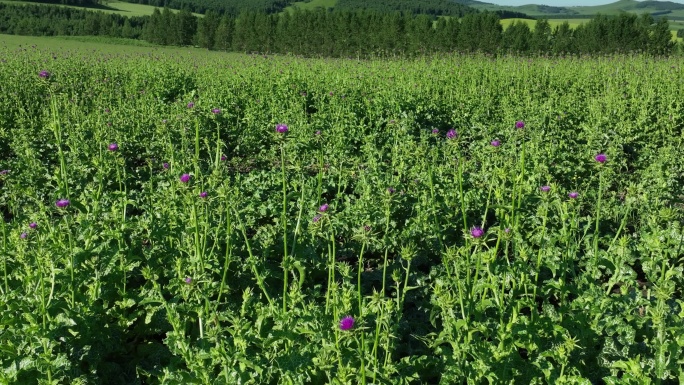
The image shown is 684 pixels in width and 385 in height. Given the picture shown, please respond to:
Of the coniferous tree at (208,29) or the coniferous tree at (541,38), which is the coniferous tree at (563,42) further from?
the coniferous tree at (208,29)

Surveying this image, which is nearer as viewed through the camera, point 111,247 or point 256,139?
point 111,247

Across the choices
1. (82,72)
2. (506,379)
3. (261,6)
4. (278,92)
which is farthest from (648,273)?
(261,6)

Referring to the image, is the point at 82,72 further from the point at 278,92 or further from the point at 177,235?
the point at 177,235

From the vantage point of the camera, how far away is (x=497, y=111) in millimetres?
9469

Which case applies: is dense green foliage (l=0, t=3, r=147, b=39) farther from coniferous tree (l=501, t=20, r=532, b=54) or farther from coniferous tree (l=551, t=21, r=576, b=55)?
coniferous tree (l=551, t=21, r=576, b=55)

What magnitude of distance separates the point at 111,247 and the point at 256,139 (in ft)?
14.9

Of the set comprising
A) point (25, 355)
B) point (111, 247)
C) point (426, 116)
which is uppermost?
point (426, 116)

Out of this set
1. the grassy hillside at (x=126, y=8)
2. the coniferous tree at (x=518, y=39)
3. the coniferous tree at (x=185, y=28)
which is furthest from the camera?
the grassy hillside at (x=126, y=8)

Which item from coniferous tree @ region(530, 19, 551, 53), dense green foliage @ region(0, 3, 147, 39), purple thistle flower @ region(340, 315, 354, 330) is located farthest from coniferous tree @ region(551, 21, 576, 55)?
dense green foliage @ region(0, 3, 147, 39)

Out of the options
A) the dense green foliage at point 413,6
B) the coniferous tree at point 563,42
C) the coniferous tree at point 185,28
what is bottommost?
the coniferous tree at point 563,42

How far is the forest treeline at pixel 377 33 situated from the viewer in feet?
75.4

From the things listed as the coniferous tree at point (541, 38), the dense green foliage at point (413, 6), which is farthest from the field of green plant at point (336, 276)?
the dense green foliage at point (413, 6)

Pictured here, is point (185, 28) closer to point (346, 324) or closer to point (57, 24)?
point (57, 24)

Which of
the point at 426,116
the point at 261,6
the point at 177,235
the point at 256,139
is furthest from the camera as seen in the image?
the point at 261,6
